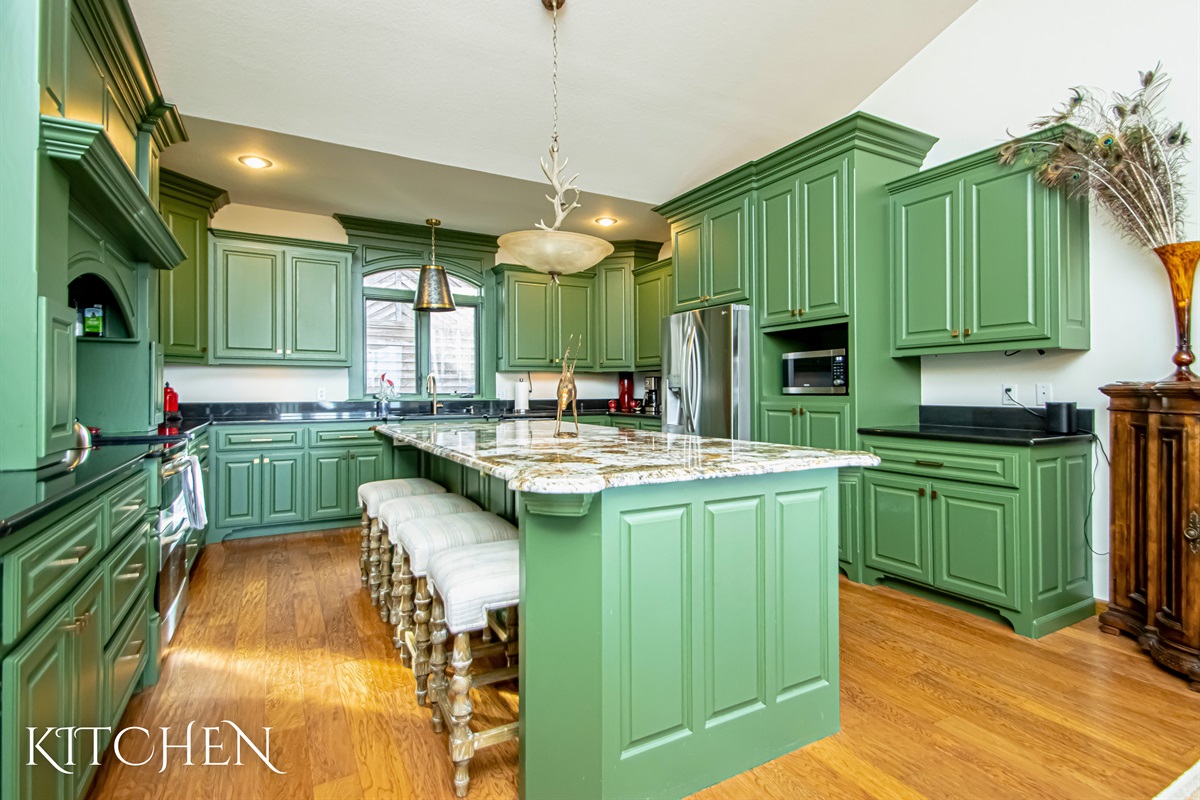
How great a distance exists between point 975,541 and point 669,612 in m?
1.98

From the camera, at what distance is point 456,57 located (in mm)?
3246

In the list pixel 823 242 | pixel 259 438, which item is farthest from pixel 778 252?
pixel 259 438

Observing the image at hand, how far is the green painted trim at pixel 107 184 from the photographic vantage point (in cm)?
161

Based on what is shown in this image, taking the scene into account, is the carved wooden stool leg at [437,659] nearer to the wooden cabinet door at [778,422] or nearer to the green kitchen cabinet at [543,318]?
the wooden cabinet door at [778,422]

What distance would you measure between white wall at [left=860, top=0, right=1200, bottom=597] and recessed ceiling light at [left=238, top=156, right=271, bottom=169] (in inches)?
168

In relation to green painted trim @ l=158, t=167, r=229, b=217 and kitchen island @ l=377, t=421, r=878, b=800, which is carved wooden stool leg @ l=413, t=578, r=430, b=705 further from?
green painted trim @ l=158, t=167, r=229, b=217

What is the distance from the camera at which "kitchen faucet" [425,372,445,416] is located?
213 inches

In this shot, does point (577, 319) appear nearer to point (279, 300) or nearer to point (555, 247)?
point (279, 300)

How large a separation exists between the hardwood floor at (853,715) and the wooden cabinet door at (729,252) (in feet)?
7.18

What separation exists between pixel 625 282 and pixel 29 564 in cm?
538

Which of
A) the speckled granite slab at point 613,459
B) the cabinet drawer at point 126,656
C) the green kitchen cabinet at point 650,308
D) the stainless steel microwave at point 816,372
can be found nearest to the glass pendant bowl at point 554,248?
the speckled granite slab at point 613,459

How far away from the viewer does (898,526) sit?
10.1 ft

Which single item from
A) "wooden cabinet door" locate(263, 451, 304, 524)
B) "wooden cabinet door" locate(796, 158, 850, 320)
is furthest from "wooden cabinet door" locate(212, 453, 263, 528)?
"wooden cabinet door" locate(796, 158, 850, 320)

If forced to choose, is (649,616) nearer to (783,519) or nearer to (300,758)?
(783,519)
